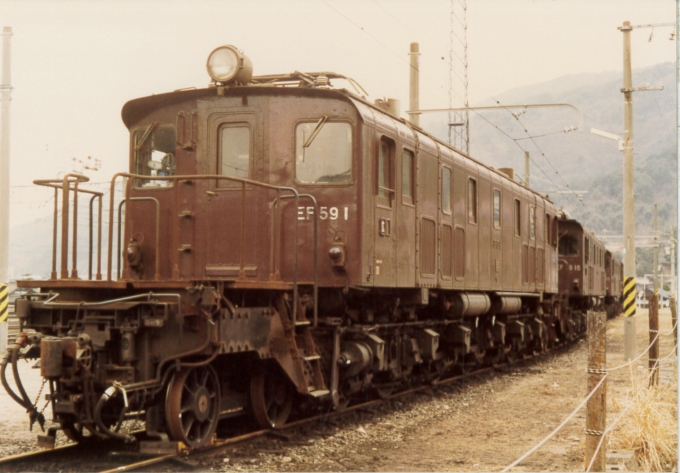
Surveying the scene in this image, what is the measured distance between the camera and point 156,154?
942cm

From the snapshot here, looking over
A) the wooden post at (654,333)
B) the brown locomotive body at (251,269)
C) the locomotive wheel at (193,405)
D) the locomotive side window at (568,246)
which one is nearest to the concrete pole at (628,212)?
the wooden post at (654,333)

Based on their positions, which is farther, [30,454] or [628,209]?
[628,209]

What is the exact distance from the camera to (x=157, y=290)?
738 centimetres

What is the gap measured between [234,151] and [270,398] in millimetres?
2925

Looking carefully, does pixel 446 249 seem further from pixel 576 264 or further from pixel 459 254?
pixel 576 264

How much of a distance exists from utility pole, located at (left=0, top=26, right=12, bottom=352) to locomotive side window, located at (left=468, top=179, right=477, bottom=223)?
8585 millimetres

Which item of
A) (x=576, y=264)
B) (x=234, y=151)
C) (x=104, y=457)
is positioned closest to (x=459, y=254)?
(x=234, y=151)

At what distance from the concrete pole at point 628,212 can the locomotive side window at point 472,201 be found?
641 centimetres

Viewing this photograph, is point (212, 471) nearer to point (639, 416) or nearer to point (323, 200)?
point (323, 200)

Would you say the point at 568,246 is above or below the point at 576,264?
above

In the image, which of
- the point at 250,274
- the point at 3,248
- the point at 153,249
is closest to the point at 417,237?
the point at 250,274

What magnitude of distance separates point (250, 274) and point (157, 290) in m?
1.59

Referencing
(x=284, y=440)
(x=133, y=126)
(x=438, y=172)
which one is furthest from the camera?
(x=438, y=172)

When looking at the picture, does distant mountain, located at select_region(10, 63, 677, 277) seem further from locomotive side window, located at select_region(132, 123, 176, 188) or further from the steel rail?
the steel rail
